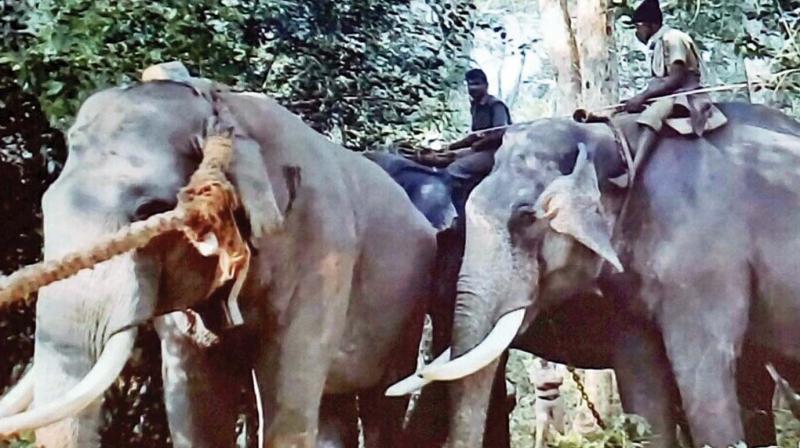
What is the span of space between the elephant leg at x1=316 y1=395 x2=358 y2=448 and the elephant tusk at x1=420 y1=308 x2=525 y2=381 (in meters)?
0.47

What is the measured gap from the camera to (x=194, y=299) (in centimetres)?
347

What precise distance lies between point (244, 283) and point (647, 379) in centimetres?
173

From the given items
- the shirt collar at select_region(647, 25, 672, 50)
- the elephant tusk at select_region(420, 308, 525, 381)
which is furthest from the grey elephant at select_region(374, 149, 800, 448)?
the shirt collar at select_region(647, 25, 672, 50)

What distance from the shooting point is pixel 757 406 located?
5.25 m

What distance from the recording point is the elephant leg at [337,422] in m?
4.48

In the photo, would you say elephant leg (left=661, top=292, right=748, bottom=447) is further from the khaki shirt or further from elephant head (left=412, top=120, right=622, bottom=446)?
the khaki shirt

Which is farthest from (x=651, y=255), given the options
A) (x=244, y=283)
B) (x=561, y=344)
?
(x=244, y=283)

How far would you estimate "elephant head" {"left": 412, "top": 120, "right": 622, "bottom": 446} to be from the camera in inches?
169

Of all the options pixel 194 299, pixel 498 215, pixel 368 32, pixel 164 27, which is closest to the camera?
pixel 194 299

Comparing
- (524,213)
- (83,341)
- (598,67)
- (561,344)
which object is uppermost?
(83,341)

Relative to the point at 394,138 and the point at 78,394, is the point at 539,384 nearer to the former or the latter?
the point at 394,138

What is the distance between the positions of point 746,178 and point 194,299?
7.00ft

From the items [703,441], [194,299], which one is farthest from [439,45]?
[194,299]

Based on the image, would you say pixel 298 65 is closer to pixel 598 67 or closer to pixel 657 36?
pixel 598 67
